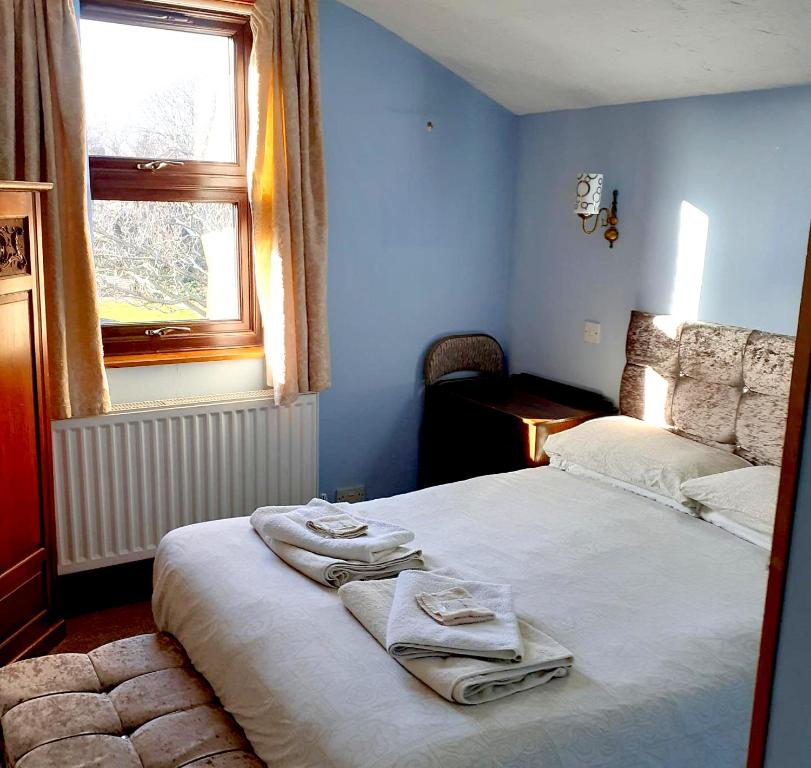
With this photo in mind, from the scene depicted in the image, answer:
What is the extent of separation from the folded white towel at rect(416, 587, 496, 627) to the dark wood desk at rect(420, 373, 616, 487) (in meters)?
1.39

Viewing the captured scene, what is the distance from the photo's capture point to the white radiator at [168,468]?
303 centimetres

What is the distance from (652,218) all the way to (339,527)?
6.09ft

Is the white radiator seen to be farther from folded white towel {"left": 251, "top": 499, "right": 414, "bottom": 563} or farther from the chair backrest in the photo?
folded white towel {"left": 251, "top": 499, "right": 414, "bottom": 563}

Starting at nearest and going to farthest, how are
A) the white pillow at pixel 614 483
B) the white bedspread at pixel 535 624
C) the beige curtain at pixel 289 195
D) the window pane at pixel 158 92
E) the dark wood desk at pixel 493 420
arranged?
the white bedspread at pixel 535 624 → the white pillow at pixel 614 483 → the window pane at pixel 158 92 → the beige curtain at pixel 289 195 → the dark wood desk at pixel 493 420

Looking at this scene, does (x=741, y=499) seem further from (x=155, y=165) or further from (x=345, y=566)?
(x=155, y=165)

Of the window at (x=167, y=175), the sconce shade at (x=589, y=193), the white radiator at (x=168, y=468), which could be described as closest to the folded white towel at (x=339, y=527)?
the white radiator at (x=168, y=468)

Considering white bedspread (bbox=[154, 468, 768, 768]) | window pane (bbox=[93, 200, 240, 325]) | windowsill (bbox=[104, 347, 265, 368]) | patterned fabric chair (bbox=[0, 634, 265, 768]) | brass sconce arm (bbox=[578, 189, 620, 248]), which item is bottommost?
patterned fabric chair (bbox=[0, 634, 265, 768])

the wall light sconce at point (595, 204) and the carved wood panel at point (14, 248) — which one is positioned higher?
the wall light sconce at point (595, 204)

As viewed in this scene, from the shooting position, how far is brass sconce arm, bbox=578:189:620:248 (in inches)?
137

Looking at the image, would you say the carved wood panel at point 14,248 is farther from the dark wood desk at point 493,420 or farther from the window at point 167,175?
the dark wood desk at point 493,420

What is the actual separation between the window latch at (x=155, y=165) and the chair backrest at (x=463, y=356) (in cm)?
140

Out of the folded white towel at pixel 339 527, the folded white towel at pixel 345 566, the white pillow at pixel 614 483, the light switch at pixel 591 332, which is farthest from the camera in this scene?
the light switch at pixel 591 332

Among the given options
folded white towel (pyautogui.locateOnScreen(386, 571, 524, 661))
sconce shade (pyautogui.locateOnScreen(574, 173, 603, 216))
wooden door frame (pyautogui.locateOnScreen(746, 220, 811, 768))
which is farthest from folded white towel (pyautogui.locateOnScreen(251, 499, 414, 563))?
sconce shade (pyautogui.locateOnScreen(574, 173, 603, 216))

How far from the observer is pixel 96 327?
2949 mm
